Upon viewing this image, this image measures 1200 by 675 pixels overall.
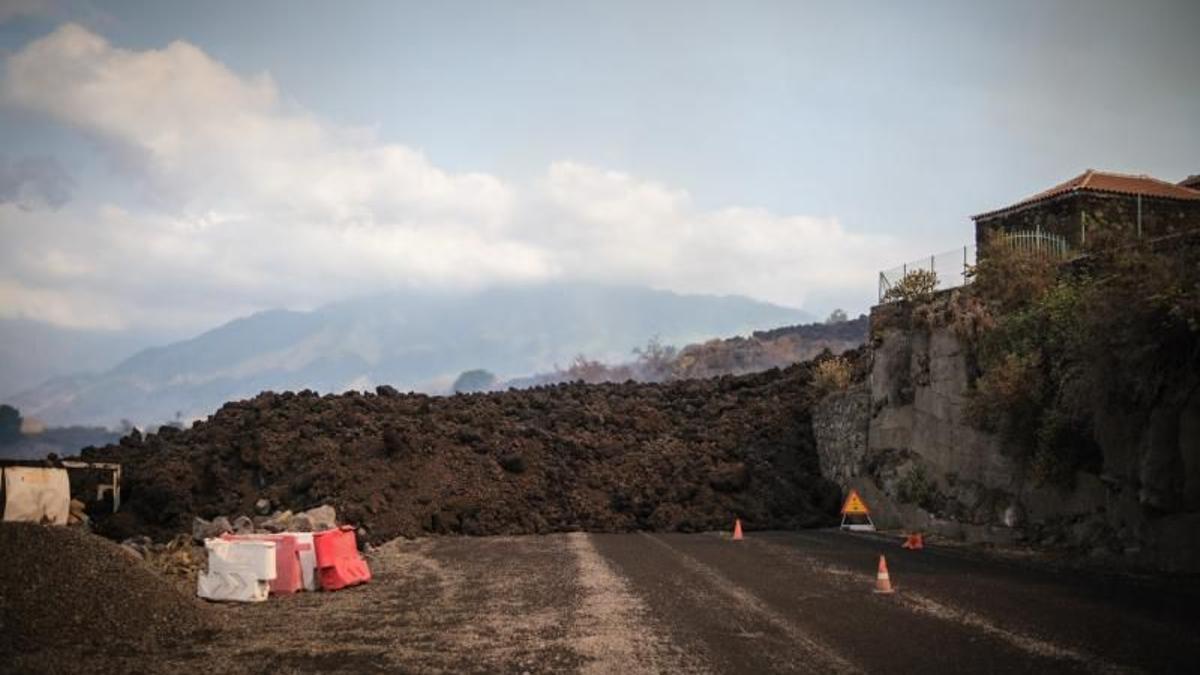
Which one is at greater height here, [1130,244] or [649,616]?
[1130,244]

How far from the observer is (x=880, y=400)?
84.5ft

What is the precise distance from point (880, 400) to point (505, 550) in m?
11.3

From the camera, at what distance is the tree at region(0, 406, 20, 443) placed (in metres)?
102

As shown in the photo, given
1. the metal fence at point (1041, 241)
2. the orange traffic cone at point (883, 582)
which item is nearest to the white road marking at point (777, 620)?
the orange traffic cone at point (883, 582)

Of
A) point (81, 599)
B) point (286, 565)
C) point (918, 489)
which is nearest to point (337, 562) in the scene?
point (286, 565)

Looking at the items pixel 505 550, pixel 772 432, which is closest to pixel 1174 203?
pixel 772 432

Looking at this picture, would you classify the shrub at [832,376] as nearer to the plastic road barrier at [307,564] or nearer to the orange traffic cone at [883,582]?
the orange traffic cone at [883,582]

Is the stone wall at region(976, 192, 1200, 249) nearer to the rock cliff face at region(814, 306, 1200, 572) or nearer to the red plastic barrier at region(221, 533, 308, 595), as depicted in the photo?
the rock cliff face at region(814, 306, 1200, 572)

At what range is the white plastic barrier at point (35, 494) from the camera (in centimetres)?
1653

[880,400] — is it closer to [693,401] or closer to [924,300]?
[924,300]

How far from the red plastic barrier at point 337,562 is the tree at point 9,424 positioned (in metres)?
104

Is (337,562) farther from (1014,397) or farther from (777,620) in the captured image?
(1014,397)

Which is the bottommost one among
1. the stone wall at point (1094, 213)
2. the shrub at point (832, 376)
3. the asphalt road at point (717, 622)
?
the asphalt road at point (717, 622)

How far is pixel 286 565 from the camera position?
1437cm
